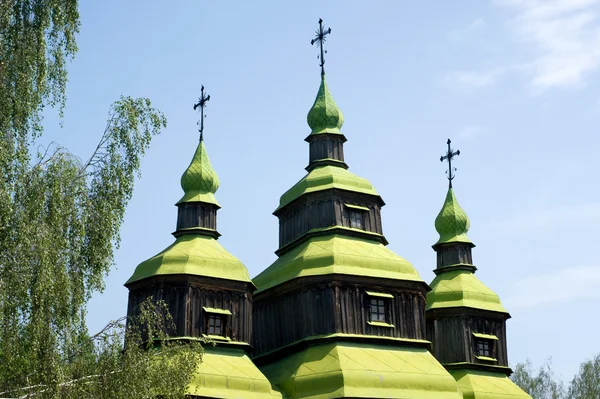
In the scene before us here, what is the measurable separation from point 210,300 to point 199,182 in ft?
18.2

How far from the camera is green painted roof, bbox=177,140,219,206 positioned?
32.5 metres

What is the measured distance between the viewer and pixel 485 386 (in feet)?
111

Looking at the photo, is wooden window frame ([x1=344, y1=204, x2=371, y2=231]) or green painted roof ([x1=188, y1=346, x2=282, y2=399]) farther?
wooden window frame ([x1=344, y1=204, x2=371, y2=231])

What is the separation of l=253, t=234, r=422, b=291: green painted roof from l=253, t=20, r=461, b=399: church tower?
0.04m

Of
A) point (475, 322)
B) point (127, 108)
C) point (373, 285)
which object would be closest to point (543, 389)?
point (475, 322)

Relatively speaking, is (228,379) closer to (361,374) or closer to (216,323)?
(216,323)

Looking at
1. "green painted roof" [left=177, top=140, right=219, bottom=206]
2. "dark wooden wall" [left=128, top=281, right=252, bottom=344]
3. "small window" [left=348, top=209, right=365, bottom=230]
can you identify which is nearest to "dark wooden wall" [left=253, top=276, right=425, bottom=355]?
"dark wooden wall" [left=128, top=281, right=252, bottom=344]

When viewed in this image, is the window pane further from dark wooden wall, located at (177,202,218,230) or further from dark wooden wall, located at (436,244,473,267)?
dark wooden wall, located at (436,244,473,267)

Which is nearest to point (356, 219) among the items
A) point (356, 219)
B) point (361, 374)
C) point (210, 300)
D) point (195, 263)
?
point (356, 219)

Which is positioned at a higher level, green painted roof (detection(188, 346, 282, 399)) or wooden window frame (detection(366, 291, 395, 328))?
wooden window frame (detection(366, 291, 395, 328))

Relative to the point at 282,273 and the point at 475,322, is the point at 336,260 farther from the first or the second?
the point at 475,322

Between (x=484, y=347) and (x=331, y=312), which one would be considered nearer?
(x=331, y=312)

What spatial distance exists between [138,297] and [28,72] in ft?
43.2

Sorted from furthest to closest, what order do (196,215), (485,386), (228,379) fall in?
(485,386) < (196,215) < (228,379)
